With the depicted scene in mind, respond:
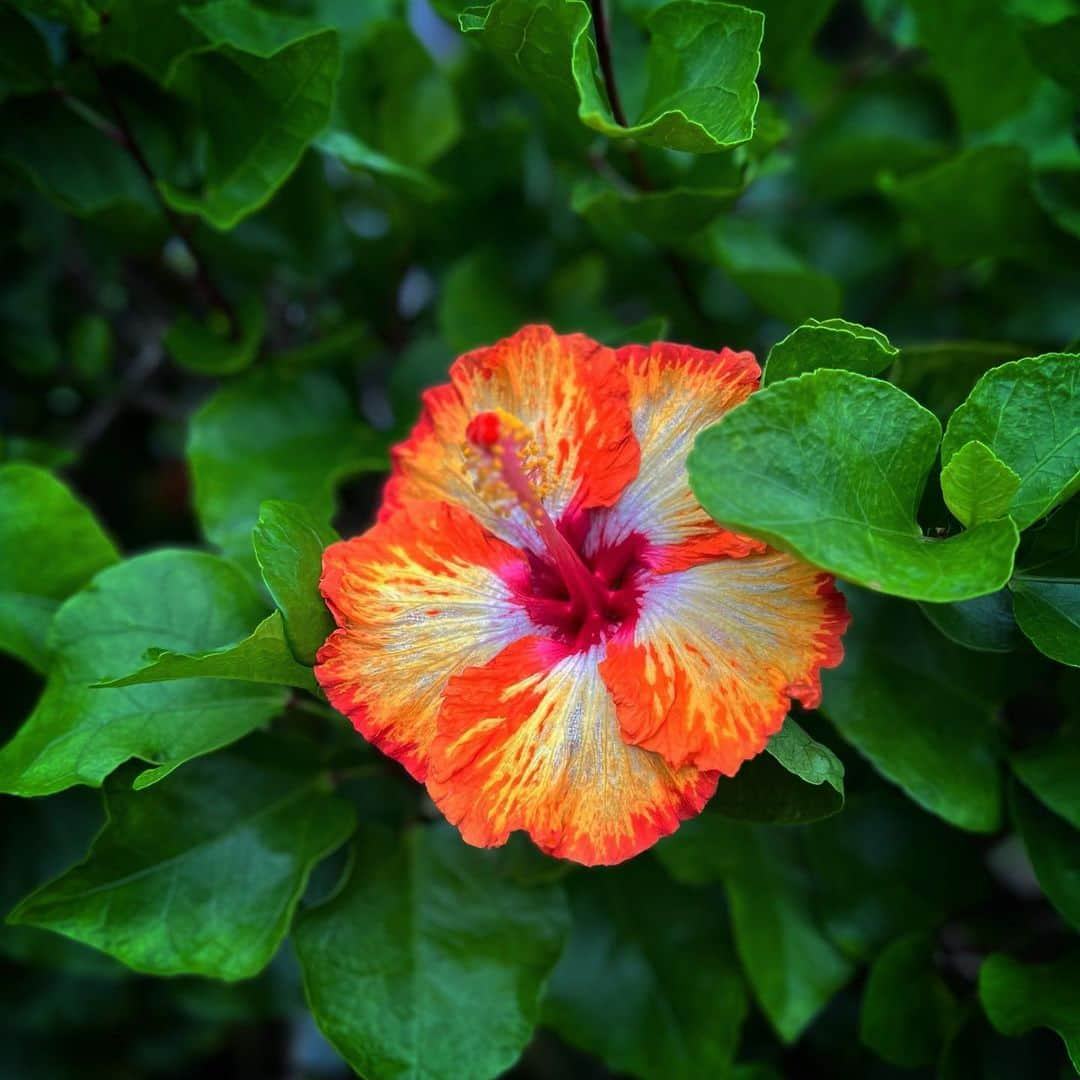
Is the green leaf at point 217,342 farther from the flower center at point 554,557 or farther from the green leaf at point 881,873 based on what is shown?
the green leaf at point 881,873

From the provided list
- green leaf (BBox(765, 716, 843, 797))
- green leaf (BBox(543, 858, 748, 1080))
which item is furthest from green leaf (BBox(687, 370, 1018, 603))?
green leaf (BBox(543, 858, 748, 1080))

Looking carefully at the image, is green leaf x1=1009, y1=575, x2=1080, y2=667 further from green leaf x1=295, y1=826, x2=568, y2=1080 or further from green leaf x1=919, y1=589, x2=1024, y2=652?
green leaf x1=295, y1=826, x2=568, y2=1080

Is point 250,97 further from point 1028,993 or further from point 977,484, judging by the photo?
point 1028,993

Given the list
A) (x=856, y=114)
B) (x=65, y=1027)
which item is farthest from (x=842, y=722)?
(x=65, y=1027)

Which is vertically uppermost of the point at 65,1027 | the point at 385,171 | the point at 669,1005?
the point at 385,171

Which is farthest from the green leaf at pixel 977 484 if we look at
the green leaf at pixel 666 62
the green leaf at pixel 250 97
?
the green leaf at pixel 250 97

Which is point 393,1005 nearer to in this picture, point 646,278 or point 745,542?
point 745,542
